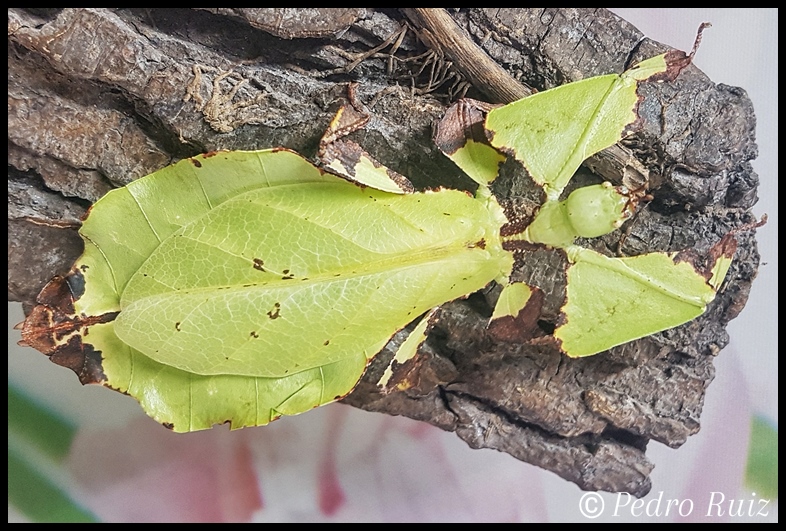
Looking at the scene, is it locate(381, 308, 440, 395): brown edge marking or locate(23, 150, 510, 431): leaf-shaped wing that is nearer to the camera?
locate(23, 150, 510, 431): leaf-shaped wing

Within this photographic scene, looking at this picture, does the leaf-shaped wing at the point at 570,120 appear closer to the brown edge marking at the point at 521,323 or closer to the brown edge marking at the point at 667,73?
the brown edge marking at the point at 667,73

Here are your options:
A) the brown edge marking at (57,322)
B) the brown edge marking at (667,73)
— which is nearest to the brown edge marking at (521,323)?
the brown edge marking at (667,73)

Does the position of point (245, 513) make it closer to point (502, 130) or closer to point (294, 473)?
point (294, 473)

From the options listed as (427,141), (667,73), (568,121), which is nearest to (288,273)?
(427,141)

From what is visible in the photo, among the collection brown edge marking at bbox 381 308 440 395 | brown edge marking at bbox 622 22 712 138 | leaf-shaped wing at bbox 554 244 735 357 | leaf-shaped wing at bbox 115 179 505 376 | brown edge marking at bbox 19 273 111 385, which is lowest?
brown edge marking at bbox 19 273 111 385

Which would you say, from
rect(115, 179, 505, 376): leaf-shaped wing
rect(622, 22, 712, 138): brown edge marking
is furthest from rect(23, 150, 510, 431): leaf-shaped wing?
rect(622, 22, 712, 138): brown edge marking

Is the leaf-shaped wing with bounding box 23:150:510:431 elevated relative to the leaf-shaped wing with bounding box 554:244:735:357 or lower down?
lower down

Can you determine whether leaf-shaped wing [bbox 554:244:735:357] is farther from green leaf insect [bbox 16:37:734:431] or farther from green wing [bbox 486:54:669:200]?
green wing [bbox 486:54:669:200]

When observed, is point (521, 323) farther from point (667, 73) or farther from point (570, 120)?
point (667, 73)
